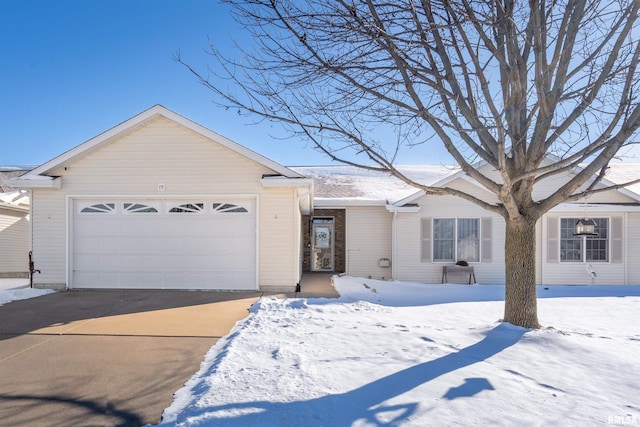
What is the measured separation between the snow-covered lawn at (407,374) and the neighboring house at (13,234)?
47.5ft

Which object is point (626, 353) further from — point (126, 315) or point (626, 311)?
point (126, 315)

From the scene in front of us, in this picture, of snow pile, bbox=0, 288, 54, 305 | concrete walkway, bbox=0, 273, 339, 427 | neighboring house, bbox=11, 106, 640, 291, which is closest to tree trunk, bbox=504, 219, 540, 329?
concrete walkway, bbox=0, 273, 339, 427

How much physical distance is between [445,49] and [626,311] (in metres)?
7.40

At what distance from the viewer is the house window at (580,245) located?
12398mm

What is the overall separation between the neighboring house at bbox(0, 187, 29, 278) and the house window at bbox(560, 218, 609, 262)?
66.6ft

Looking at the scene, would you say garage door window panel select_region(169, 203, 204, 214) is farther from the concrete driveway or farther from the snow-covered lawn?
the snow-covered lawn

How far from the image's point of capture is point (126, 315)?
6602 mm

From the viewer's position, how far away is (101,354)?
4.50m

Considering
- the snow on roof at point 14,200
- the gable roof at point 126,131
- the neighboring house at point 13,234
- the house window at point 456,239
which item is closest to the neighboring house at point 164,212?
the gable roof at point 126,131

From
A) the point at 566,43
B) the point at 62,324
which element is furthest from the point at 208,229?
the point at 566,43

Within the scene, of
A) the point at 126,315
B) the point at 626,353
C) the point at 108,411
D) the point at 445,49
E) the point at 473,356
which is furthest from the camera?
the point at 126,315

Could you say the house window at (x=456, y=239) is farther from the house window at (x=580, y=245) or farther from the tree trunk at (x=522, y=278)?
the tree trunk at (x=522, y=278)

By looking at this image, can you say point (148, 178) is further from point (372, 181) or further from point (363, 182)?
point (372, 181)

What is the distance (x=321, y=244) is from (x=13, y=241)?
529 inches
